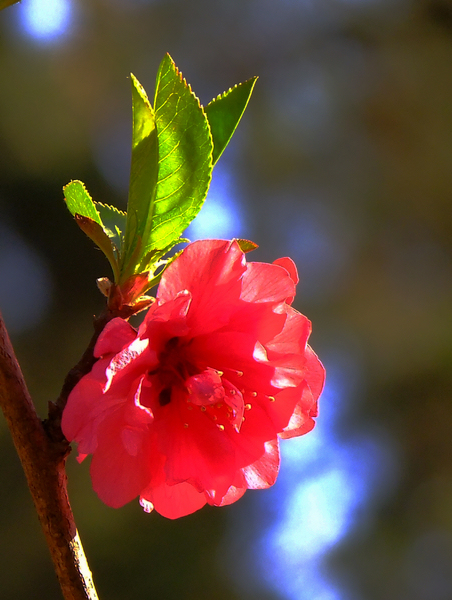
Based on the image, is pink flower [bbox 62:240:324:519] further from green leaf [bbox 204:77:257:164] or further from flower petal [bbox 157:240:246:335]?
green leaf [bbox 204:77:257:164]

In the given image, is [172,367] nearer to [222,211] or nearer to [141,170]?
[141,170]

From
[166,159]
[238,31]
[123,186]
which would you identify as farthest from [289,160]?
[166,159]

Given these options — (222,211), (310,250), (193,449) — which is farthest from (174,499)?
(310,250)

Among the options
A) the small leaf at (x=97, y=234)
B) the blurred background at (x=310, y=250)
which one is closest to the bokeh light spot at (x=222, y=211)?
the blurred background at (x=310, y=250)

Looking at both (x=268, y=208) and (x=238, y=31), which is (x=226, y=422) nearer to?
(x=268, y=208)

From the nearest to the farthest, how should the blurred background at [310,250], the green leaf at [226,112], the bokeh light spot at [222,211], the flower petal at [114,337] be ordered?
the flower petal at [114,337]
the green leaf at [226,112]
the blurred background at [310,250]
the bokeh light spot at [222,211]

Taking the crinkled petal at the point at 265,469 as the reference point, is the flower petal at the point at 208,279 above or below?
above

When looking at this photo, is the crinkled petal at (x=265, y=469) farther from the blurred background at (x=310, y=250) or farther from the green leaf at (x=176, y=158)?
the blurred background at (x=310, y=250)
